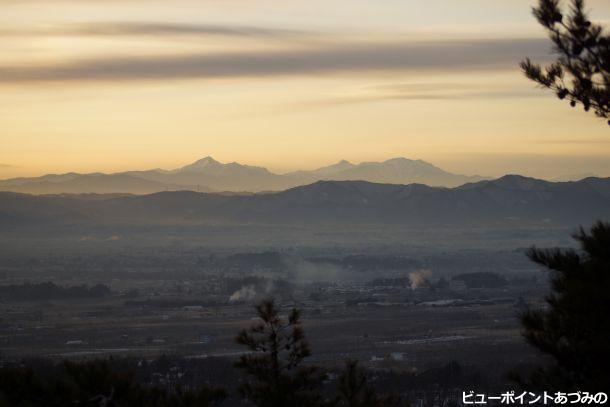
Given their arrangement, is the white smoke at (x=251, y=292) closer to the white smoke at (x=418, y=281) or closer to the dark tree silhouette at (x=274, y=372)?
the white smoke at (x=418, y=281)

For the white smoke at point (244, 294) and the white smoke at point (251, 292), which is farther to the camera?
the white smoke at point (251, 292)

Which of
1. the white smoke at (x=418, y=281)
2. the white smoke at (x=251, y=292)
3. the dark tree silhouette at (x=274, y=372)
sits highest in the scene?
the dark tree silhouette at (x=274, y=372)

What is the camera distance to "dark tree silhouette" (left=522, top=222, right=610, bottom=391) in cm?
1870

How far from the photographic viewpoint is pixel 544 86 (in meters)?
20.0

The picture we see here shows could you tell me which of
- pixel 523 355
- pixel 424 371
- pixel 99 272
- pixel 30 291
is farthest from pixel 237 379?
pixel 99 272

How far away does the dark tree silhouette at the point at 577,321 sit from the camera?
61.4 feet

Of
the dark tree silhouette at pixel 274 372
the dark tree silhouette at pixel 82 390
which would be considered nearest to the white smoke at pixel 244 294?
the dark tree silhouette at pixel 274 372

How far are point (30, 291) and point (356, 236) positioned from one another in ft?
342

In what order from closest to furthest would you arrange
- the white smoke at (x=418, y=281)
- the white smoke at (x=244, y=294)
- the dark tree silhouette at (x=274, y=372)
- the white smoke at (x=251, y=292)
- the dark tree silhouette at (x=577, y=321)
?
the dark tree silhouette at (x=577, y=321) → the dark tree silhouette at (x=274, y=372) → the white smoke at (x=244, y=294) → the white smoke at (x=251, y=292) → the white smoke at (x=418, y=281)

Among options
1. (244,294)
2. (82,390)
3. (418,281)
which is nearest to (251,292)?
(244,294)

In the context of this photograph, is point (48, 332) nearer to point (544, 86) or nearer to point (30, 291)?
point (30, 291)

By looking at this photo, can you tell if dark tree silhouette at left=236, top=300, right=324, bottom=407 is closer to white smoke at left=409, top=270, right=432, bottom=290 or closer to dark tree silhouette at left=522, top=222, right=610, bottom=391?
dark tree silhouette at left=522, top=222, right=610, bottom=391

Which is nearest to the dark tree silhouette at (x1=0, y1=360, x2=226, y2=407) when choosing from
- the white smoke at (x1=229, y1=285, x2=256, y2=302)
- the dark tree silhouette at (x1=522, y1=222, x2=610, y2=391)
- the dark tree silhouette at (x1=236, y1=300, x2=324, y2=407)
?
the dark tree silhouette at (x1=236, y1=300, x2=324, y2=407)

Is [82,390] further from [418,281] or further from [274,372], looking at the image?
[418,281]
